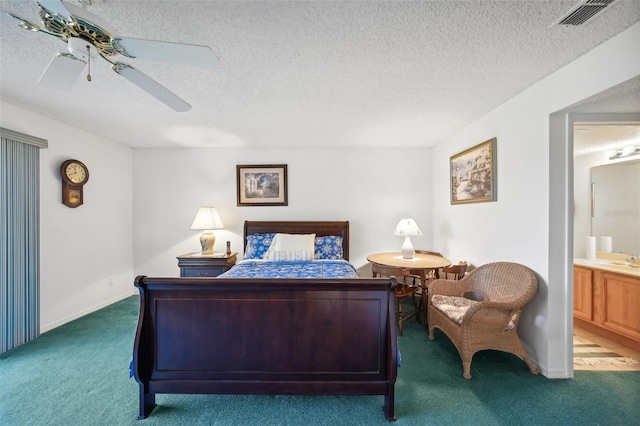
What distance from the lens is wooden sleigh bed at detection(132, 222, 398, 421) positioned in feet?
5.54

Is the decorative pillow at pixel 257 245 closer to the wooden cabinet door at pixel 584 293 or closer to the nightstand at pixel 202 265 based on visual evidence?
the nightstand at pixel 202 265

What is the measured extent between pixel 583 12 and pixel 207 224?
4044mm

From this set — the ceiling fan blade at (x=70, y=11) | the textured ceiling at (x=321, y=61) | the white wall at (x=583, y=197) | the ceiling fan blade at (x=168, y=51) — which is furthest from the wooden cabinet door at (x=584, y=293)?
the ceiling fan blade at (x=70, y=11)

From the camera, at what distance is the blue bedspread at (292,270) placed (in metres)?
2.64

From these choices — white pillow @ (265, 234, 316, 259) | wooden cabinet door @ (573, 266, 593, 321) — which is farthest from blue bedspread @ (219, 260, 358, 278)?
wooden cabinet door @ (573, 266, 593, 321)

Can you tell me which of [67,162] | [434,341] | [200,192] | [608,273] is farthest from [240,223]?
[608,273]

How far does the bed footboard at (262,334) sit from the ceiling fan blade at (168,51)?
1.30 m

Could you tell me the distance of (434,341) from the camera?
2.61 m

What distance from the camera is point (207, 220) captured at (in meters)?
3.72

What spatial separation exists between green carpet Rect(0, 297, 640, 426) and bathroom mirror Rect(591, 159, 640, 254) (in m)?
1.61

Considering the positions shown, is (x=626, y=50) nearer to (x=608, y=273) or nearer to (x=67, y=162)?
(x=608, y=273)

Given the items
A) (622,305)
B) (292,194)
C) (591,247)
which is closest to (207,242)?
(292,194)

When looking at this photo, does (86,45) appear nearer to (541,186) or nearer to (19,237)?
(19,237)

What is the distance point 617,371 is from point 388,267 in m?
1.99
